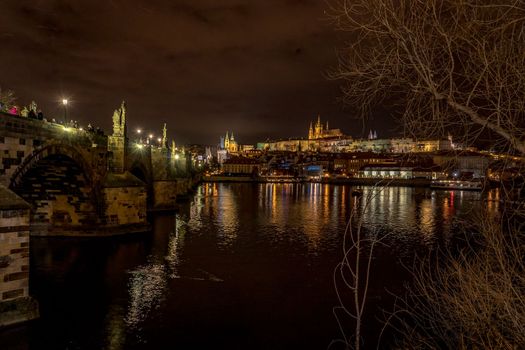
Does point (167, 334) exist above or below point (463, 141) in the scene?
below

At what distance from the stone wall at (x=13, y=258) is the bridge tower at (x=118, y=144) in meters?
13.2

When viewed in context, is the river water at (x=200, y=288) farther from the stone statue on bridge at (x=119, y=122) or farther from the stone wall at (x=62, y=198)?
the stone statue on bridge at (x=119, y=122)

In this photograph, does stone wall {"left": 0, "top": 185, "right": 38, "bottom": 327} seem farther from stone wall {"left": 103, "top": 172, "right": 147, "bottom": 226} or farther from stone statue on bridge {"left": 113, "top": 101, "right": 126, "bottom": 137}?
stone statue on bridge {"left": 113, "top": 101, "right": 126, "bottom": 137}

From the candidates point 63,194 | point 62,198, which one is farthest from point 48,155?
point 62,198

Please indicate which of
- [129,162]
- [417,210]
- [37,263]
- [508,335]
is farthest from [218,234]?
[417,210]

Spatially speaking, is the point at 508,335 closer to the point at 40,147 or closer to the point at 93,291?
the point at 93,291

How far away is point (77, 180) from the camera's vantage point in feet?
67.8

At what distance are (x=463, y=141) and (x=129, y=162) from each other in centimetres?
2375

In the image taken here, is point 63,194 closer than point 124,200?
Yes

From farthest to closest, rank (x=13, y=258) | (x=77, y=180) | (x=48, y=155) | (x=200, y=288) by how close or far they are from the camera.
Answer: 1. (x=77, y=180)
2. (x=48, y=155)
3. (x=200, y=288)
4. (x=13, y=258)

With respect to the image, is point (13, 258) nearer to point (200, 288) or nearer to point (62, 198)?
point (200, 288)

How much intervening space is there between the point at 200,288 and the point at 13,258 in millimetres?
5807

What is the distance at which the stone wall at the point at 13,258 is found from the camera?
32.7ft

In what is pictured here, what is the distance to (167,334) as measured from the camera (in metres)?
10.6
